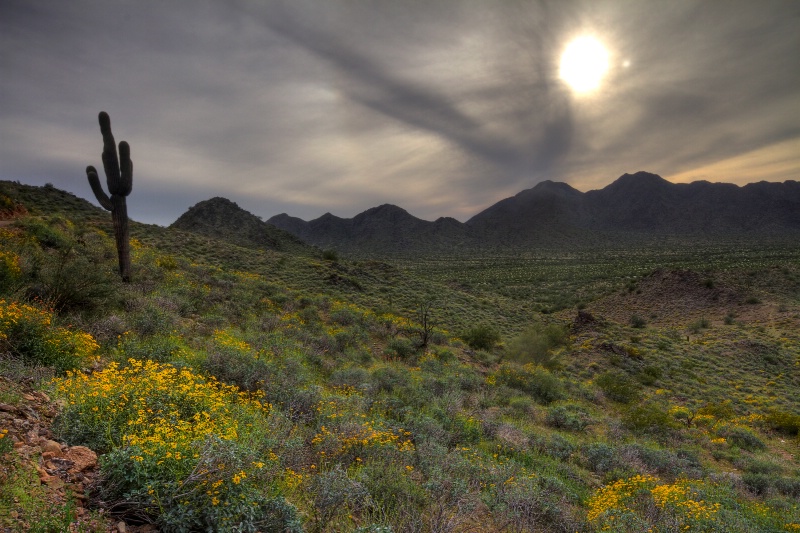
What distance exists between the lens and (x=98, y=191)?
13766 millimetres

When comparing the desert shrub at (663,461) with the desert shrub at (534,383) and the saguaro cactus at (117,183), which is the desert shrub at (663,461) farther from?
the saguaro cactus at (117,183)

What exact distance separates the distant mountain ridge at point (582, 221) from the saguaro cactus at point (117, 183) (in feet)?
326

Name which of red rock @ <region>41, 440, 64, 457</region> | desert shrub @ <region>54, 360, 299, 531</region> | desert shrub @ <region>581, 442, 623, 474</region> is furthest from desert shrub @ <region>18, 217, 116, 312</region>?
desert shrub @ <region>581, 442, 623, 474</region>

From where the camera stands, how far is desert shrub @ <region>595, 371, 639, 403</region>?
1436cm

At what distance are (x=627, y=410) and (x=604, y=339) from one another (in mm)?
12039

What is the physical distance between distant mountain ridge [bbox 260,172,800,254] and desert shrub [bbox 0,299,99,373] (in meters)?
107

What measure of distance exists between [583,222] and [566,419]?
18237cm

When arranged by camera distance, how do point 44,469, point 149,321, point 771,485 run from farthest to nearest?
point 149,321
point 771,485
point 44,469

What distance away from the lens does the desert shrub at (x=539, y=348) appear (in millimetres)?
19367

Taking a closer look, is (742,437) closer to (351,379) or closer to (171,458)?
(351,379)

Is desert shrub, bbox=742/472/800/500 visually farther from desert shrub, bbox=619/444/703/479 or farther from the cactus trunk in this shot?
the cactus trunk

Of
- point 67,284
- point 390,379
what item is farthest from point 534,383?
point 67,284

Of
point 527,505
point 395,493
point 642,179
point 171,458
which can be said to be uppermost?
point 642,179

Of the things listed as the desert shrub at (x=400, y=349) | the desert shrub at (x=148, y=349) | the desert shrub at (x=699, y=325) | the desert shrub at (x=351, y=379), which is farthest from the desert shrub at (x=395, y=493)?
the desert shrub at (x=699, y=325)
